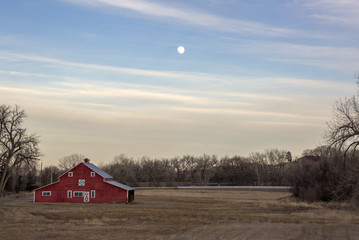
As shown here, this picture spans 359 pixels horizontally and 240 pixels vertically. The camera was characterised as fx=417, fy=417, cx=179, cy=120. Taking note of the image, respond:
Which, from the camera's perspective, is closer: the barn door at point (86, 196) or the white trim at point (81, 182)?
the barn door at point (86, 196)

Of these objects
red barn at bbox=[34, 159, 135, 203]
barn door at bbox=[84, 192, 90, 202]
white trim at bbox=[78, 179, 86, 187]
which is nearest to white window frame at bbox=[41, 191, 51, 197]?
red barn at bbox=[34, 159, 135, 203]

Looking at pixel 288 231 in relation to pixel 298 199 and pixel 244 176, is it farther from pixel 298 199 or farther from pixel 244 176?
pixel 244 176

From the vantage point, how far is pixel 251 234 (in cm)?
2866

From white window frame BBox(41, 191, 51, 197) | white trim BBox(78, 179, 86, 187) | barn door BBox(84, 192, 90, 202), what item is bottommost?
barn door BBox(84, 192, 90, 202)

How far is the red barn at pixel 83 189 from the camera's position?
67688 mm

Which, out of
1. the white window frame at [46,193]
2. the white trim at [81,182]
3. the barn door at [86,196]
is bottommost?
the barn door at [86,196]

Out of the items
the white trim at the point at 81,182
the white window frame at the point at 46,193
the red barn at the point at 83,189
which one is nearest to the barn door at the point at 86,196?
the red barn at the point at 83,189

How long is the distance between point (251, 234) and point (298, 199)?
4347cm

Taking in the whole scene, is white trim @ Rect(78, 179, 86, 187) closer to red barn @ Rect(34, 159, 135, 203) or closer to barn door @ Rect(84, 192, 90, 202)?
red barn @ Rect(34, 159, 135, 203)

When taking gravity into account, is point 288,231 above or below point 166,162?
below

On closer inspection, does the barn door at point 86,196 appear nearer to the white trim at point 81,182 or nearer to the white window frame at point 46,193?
the white trim at point 81,182

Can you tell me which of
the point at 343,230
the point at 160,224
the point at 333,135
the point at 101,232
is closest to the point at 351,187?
the point at 333,135

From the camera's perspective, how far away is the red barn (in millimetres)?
67688

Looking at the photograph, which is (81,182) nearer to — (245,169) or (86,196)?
(86,196)
